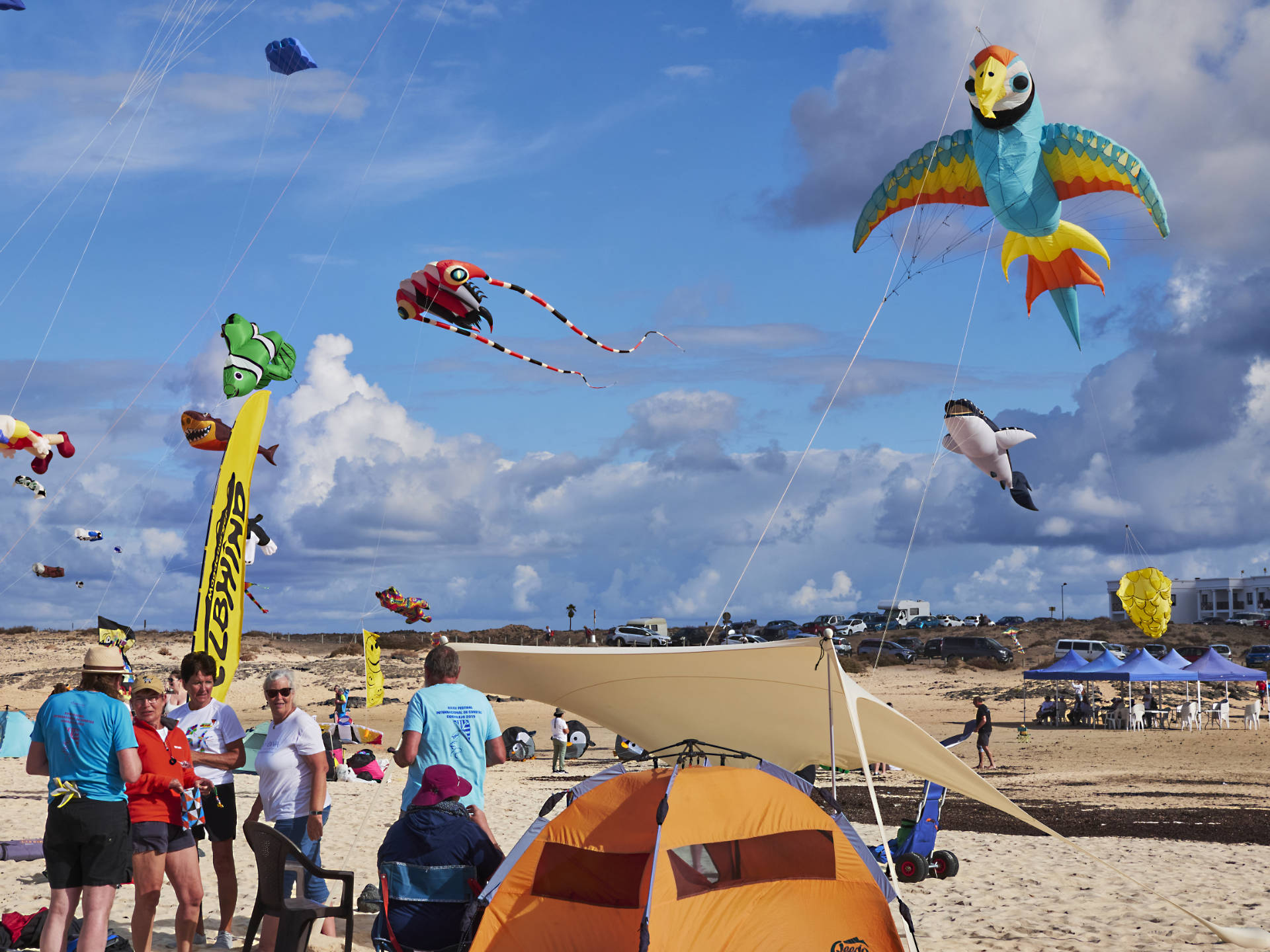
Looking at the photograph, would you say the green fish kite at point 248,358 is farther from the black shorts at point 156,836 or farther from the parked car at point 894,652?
the parked car at point 894,652

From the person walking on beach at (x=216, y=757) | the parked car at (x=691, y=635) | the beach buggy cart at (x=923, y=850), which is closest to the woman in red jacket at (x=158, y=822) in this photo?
the person walking on beach at (x=216, y=757)

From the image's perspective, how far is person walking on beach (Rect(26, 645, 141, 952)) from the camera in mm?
4652

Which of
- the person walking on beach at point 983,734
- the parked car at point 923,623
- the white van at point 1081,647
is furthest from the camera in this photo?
the parked car at point 923,623

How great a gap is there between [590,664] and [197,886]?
286cm

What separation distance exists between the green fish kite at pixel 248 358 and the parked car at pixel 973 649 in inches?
1471

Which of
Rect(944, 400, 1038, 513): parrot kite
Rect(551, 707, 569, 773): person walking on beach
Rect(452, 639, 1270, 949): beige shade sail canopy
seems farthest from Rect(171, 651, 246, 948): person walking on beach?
Rect(551, 707, 569, 773): person walking on beach

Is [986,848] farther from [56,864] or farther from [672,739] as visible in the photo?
[56,864]

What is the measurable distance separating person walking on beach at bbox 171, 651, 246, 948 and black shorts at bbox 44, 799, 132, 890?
726 millimetres

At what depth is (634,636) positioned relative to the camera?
45.1 m

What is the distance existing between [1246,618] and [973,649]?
25462 mm

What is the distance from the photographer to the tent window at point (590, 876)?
5273mm

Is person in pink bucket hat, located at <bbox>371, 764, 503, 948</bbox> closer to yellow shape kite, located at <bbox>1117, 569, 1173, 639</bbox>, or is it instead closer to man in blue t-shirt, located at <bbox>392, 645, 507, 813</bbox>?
man in blue t-shirt, located at <bbox>392, 645, 507, 813</bbox>

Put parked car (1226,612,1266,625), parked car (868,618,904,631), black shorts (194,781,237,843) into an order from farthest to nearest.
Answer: parked car (868,618,904,631), parked car (1226,612,1266,625), black shorts (194,781,237,843)

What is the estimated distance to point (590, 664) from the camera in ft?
24.1
